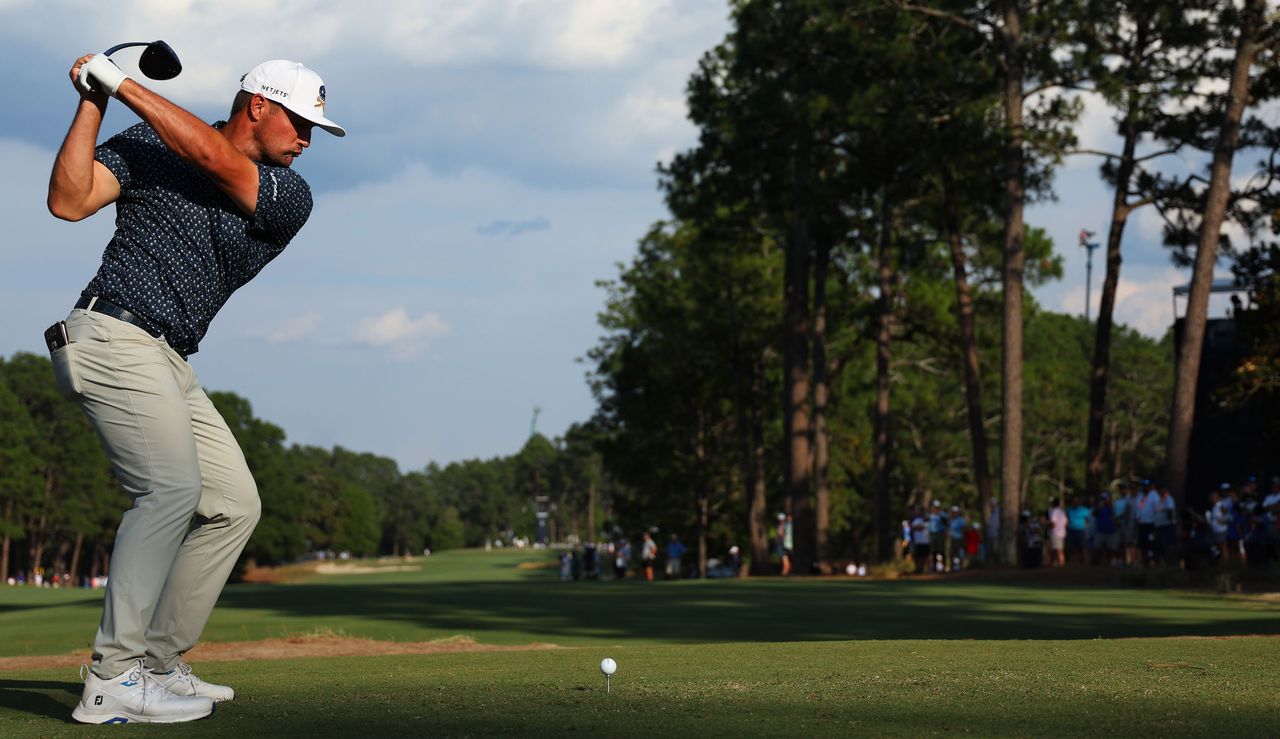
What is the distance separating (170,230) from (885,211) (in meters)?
38.1

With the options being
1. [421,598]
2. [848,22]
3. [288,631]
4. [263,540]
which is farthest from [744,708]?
[263,540]

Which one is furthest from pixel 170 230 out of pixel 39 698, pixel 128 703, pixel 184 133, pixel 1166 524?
pixel 1166 524

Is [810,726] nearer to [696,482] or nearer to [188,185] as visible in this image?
[188,185]

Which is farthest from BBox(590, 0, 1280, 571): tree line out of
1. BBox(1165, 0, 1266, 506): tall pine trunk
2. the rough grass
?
the rough grass

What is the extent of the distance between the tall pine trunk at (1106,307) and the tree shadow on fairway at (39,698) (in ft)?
102

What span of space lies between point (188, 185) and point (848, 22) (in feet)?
98.0

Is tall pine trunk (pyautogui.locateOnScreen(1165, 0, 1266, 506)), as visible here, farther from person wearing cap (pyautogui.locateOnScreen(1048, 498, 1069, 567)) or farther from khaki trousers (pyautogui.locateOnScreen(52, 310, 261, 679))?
khaki trousers (pyautogui.locateOnScreen(52, 310, 261, 679))

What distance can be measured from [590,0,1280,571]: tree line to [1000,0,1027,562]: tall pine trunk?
0.17 feet

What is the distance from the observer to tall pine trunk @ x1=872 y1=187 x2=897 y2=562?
43.9 meters

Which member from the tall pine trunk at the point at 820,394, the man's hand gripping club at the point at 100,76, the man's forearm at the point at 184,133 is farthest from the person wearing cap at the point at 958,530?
the man's hand gripping club at the point at 100,76

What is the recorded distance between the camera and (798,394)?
4159cm

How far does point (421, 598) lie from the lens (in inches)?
925

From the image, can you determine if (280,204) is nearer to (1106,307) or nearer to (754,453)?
(1106,307)

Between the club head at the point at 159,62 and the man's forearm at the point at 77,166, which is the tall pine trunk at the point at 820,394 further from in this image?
the man's forearm at the point at 77,166
